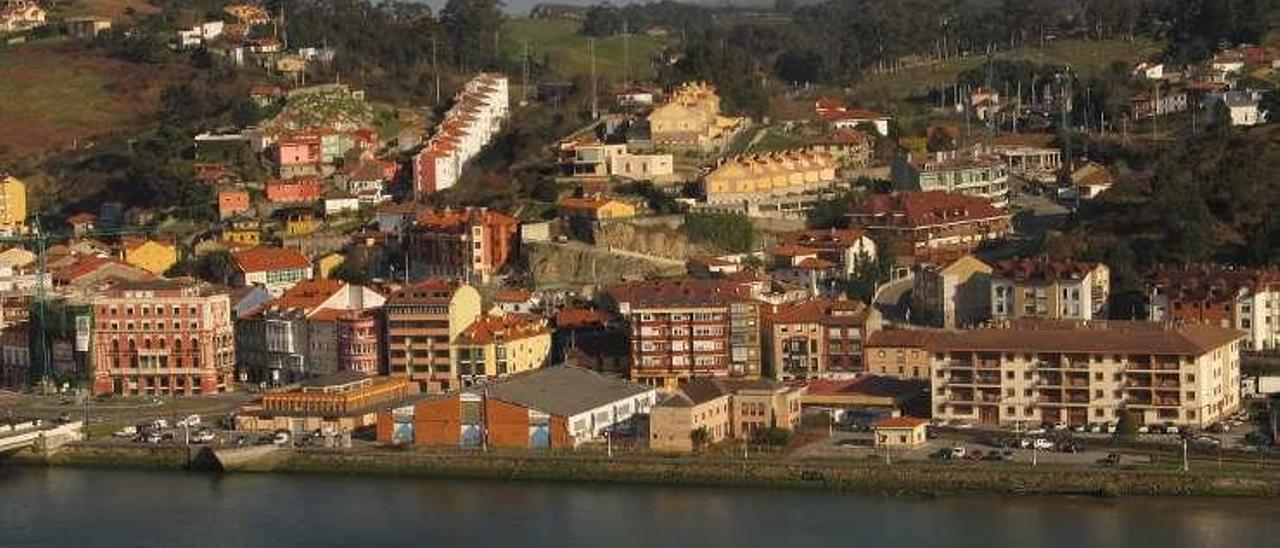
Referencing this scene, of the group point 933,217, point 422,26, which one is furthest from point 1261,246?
point 422,26

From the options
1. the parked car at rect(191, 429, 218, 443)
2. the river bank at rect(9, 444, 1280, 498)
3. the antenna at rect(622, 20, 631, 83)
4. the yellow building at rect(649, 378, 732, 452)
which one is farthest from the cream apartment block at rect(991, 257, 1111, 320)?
the antenna at rect(622, 20, 631, 83)

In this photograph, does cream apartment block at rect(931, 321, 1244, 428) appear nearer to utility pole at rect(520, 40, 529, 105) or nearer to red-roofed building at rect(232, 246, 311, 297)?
red-roofed building at rect(232, 246, 311, 297)

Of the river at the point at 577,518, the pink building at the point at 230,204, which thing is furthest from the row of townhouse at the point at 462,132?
the river at the point at 577,518

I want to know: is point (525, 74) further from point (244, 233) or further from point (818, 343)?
point (818, 343)

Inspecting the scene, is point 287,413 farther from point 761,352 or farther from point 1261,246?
point 1261,246

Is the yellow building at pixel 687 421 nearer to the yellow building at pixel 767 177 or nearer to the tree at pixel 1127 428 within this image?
the tree at pixel 1127 428

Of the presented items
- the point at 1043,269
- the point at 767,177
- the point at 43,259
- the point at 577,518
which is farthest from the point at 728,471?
the point at 43,259
